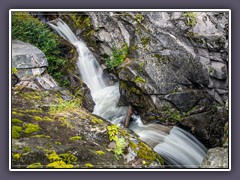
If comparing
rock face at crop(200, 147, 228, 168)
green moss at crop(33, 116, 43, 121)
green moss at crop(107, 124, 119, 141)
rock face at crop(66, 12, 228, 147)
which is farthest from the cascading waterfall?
green moss at crop(33, 116, 43, 121)

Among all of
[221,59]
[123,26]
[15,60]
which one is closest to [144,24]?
[123,26]

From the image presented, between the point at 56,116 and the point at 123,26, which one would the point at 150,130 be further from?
the point at 123,26

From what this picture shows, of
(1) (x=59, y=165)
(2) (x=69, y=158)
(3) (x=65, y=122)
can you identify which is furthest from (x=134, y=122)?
(1) (x=59, y=165)

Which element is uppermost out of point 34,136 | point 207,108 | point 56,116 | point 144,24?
point 144,24

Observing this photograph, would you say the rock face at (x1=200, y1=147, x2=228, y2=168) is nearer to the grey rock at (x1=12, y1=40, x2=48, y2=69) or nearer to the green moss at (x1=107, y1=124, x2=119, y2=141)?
the green moss at (x1=107, y1=124, x2=119, y2=141)

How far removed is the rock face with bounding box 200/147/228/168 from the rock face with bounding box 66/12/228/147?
263 cm

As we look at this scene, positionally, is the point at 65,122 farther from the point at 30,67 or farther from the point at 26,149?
the point at 30,67

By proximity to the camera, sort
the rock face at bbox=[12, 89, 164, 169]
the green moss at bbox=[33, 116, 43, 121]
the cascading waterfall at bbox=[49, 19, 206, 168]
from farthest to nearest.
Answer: the cascading waterfall at bbox=[49, 19, 206, 168], the green moss at bbox=[33, 116, 43, 121], the rock face at bbox=[12, 89, 164, 169]

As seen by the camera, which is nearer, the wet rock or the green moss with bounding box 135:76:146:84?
the wet rock

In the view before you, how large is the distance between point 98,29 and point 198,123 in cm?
421

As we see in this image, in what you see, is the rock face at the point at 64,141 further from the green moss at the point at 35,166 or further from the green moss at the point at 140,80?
the green moss at the point at 140,80

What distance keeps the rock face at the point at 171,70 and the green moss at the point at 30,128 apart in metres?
3.76

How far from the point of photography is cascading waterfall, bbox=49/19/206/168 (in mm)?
6746

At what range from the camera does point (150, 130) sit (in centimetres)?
789
